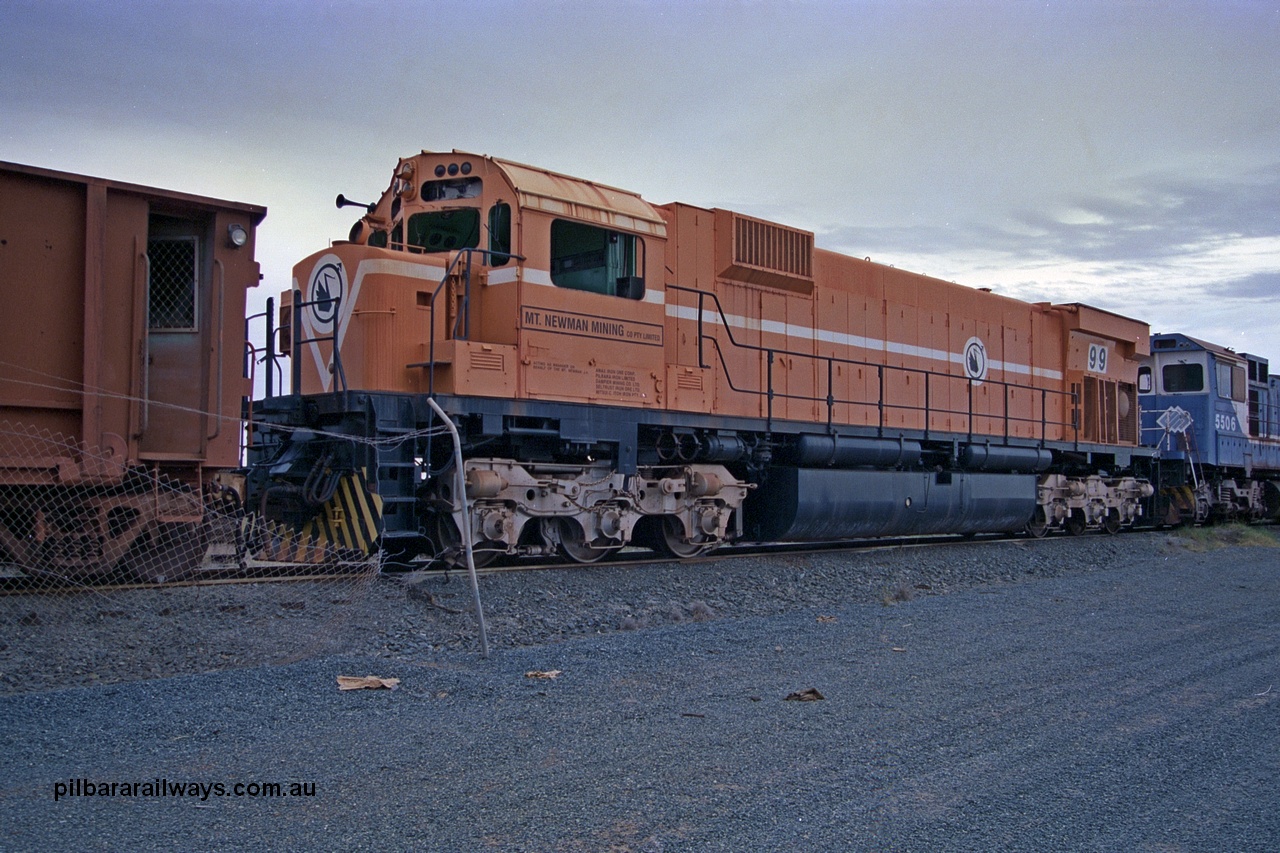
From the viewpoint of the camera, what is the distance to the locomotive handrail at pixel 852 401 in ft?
37.5

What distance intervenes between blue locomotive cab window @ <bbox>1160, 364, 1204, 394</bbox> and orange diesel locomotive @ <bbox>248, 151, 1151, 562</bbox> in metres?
9.67

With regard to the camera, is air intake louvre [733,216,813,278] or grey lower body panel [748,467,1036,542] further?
grey lower body panel [748,467,1036,542]

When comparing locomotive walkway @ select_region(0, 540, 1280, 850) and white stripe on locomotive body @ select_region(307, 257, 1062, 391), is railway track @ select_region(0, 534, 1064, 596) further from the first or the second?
locomotive walkway @ select_region(0, 540, 1280, 850)

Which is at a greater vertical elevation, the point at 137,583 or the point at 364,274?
the point at 364,274

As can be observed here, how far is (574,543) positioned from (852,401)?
5.04 m

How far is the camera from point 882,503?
43.9 feet

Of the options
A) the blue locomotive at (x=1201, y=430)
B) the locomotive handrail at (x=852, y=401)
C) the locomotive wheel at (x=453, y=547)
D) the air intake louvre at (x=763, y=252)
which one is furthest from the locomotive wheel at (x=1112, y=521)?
the locomotive wheel at (x=453, y=547)

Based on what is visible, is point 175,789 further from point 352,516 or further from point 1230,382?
point 1230,382

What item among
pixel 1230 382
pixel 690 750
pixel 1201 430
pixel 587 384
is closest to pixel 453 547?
pixel 587 384

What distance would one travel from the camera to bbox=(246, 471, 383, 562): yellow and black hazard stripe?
846 cm

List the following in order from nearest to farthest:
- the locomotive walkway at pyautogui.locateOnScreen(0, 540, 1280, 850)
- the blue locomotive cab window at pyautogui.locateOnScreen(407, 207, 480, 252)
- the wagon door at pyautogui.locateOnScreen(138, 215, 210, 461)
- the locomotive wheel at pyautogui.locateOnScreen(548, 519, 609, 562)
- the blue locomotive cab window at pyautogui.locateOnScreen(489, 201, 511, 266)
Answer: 1. the locomotive walkway at pyautogui.locateOnScreen(0, 540, 1280, 850)
2. the wagon door at pyautogui.locateOnScreen(138, 215, 210, 461)
3. the blue locomotive cab window at pyautogui.locateOnScreen(489, 201, 511, 266)
4. the blue locomotive cab window at pyautogui.locateOnScreen(407, 207, 480, 252)
5. the locomotive wheel at pyautogui.locateOnScreen(548, 519, 609, 562)

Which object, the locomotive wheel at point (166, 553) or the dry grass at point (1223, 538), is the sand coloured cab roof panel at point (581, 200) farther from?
the dry grass at point (1223, 538)

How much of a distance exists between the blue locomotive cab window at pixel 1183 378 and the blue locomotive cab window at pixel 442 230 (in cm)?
1788

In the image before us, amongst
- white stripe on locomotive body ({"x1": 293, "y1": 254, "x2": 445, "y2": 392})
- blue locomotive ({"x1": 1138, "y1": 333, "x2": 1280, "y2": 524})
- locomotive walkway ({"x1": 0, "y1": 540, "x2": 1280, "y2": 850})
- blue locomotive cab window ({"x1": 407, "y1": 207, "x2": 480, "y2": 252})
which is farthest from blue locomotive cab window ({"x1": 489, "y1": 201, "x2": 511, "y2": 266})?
blue locomotive ({"x1": 1138, "y1": 333, "x2": 1280, "y2": 524})
